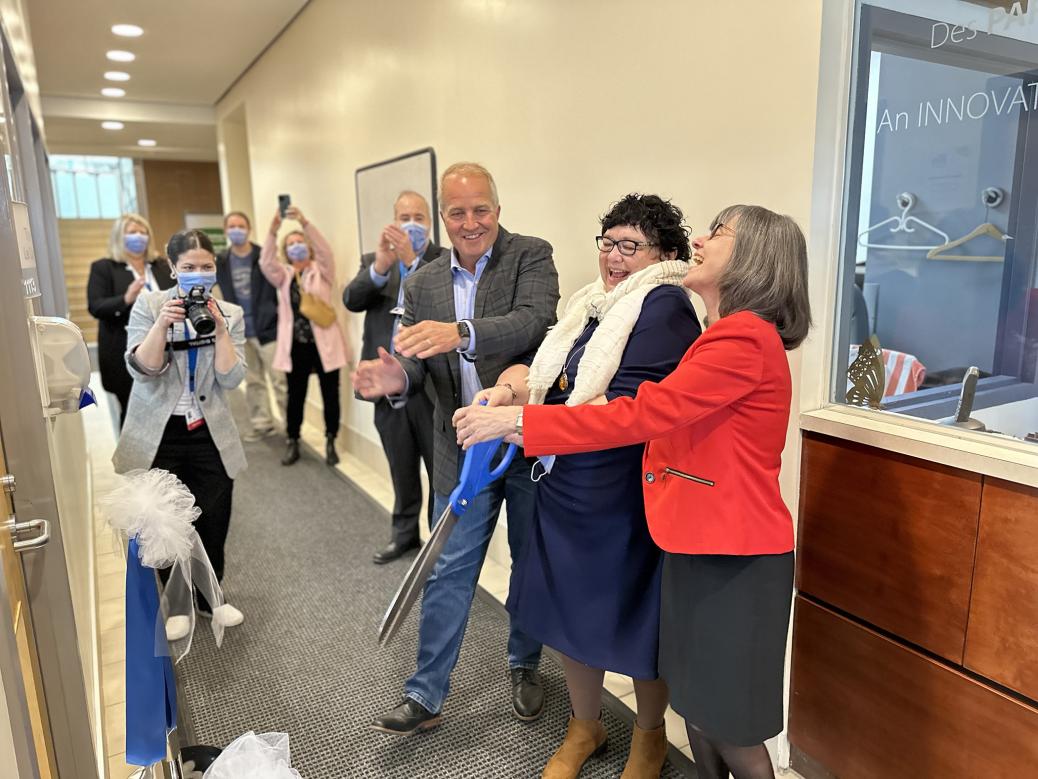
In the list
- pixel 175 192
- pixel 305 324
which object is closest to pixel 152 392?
pixel 305 324

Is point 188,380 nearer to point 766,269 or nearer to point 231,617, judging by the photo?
point 231,617

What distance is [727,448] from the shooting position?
4.43 ft

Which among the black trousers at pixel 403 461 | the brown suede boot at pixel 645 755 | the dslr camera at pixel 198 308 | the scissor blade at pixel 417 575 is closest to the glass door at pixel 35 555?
the scissor blade at pixel 417 575

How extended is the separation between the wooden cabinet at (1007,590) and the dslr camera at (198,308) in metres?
2.12

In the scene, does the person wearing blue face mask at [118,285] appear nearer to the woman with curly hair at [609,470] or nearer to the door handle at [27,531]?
the door handle at [27,531]

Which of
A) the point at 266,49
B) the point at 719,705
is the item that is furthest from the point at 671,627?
the point at 266,49

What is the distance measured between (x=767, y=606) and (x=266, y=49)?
5.79m

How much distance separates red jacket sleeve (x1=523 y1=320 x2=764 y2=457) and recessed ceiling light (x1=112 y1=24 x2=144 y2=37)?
17.1 feet

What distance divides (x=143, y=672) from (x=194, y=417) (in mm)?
1025

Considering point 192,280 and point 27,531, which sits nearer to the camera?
point 27,531

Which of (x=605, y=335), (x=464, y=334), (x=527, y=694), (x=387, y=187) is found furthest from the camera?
(x=387, y=187)

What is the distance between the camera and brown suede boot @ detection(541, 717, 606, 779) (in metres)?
1.83

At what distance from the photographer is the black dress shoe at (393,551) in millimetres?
3230

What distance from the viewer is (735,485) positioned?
4.43 ft
